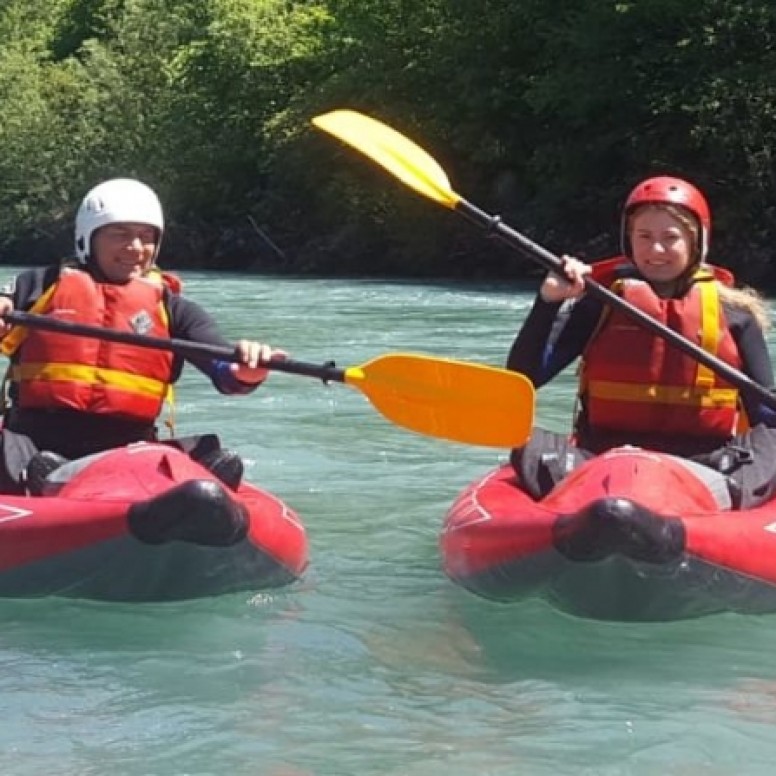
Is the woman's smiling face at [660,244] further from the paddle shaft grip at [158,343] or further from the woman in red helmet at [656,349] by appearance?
the paddle shaft grip at [158,343]

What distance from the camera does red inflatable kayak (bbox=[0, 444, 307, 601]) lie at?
148 inches

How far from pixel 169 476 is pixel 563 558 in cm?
98

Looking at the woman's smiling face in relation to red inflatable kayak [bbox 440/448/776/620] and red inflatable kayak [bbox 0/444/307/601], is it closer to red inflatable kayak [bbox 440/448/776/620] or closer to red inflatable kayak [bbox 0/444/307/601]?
red inflatable kayak [bbox 440/448/776/620]

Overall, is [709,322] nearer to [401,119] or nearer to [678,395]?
[678,395]

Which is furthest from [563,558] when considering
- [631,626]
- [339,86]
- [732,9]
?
[339,86]

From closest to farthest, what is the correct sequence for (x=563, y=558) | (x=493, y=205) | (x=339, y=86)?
(x=563, y=558) → (x=493, y=205) → (x=339, y=86)

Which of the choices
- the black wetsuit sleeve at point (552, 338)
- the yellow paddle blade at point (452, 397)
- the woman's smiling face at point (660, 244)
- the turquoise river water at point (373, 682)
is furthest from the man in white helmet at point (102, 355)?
the woman's smiling face at point (660, 244)

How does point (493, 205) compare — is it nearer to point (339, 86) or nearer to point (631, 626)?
point (339, 86)

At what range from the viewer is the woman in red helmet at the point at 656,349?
4.21 meters

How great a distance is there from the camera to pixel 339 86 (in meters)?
23.5

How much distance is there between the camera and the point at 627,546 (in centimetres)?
355

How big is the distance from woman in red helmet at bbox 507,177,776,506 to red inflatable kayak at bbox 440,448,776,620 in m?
0.22

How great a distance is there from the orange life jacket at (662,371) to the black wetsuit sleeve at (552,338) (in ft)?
0.20

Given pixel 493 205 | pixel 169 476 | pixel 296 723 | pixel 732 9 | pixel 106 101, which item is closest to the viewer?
pixel 296 723
